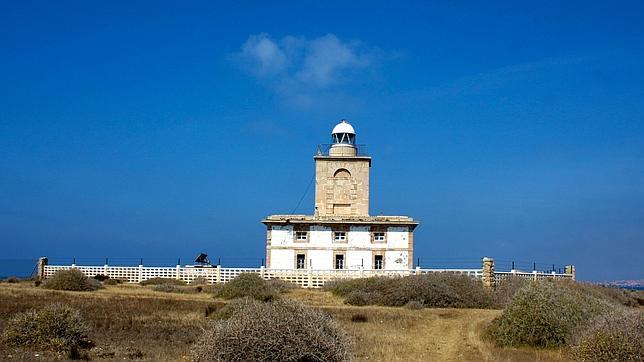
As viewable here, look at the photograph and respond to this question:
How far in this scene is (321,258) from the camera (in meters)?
40.6

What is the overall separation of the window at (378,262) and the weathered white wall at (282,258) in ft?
15.6

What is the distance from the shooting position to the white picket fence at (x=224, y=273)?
3569 cm

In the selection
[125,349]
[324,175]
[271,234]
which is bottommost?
[125,349]

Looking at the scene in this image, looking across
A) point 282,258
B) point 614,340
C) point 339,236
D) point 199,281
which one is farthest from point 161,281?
point 614,340

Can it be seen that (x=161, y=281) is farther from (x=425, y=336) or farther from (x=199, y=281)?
(x=425, y=336)

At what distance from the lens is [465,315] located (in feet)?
77.0

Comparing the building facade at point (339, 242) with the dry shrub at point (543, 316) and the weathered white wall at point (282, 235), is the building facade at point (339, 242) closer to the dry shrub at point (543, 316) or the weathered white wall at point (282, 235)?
the weathered white wall at point (282, 235)

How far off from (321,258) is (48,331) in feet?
86.4

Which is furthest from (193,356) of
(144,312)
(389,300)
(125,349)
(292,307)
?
(389,300)

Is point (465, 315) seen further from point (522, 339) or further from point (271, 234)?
point (271, 234)

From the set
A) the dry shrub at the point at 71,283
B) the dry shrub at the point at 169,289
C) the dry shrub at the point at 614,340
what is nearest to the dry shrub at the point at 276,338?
the dry shrub at the point at 614,340

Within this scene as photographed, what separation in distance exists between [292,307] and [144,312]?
39.9ft

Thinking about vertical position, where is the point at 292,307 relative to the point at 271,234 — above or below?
below

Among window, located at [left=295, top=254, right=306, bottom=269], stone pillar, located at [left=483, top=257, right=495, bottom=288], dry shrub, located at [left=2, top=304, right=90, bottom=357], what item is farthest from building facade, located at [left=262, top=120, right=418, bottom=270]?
dry shrub, located at [left=2, top=304, right=90, bottom=357]
